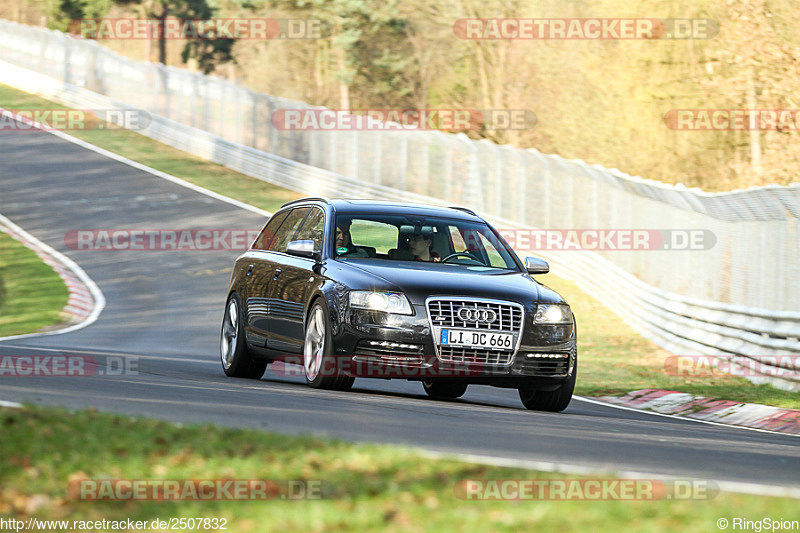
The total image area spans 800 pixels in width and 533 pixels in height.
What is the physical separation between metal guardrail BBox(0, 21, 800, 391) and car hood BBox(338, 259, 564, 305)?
16.8 feet

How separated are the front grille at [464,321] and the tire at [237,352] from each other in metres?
2.99

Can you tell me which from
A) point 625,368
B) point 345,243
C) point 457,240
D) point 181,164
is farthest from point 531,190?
point 345,243

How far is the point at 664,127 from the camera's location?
45.9 m

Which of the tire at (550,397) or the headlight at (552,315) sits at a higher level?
the headlight at (552,315)

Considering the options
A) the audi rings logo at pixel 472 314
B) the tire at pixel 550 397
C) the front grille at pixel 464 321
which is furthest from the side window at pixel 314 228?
the tire at pixel 550 397

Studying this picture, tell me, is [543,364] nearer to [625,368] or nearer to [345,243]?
[345,243]

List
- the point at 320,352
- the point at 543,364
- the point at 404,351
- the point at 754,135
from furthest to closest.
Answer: the point at 754,135 < the point at 320,352 < the point at 543,364 < the point at 404,351

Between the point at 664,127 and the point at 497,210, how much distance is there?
1449 cm

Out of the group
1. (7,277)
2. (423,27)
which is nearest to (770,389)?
(7,277)

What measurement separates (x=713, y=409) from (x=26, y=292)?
15278 millimetres

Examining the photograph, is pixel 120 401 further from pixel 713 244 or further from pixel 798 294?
pixel 713 244

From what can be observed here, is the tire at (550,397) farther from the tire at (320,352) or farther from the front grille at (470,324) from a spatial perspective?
the tire at (320,352)

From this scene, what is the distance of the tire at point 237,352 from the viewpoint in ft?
46.1

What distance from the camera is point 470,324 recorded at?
11.5 meters
